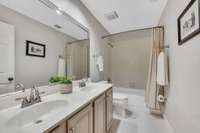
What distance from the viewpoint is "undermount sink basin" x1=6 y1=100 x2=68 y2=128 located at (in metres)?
0.76

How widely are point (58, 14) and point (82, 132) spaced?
1529 millimetres

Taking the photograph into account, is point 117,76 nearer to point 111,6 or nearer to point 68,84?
point 111,6

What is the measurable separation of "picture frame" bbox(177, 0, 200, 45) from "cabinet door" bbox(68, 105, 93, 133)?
1.31 m

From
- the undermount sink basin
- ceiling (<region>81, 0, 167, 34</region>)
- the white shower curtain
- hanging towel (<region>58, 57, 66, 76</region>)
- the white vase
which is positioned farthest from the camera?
the white shower curtain

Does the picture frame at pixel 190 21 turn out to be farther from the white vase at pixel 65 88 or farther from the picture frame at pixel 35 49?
the picture frame at pixel 35 49

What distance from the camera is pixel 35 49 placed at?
1.18 m

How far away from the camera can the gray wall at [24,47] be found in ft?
3.36

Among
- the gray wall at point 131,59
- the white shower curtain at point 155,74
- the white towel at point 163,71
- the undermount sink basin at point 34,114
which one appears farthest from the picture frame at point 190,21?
the gray wall at point 131,59

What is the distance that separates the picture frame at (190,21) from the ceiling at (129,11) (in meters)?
1.00

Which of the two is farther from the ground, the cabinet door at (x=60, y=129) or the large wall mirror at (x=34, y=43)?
the large wall mirror at (x=34, y=43)

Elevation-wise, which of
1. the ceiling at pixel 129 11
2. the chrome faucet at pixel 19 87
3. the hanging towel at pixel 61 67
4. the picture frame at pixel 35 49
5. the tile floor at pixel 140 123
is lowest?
the tile floor at pixel 140 123

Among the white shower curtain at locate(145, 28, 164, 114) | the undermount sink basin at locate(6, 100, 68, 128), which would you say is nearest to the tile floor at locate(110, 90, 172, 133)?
the white shower curtain at locate(145, 28, 164, 114)

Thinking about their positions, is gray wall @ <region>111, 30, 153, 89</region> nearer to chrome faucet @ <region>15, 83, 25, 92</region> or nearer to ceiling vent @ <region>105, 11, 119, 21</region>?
ceiling vent @ <region>105, 11, 119, 21</region>

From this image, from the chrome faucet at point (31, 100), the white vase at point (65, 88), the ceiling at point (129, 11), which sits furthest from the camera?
the ceiling at point (129, 11)
